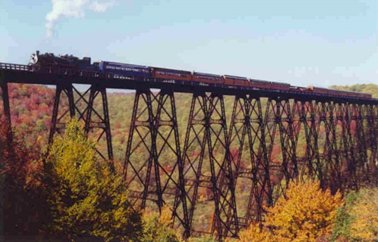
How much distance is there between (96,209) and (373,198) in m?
18.9

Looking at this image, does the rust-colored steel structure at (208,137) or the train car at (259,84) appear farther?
the train car at (259,84)

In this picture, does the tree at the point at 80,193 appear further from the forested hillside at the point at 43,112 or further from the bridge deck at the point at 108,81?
the forested hillside at the point at 43,112

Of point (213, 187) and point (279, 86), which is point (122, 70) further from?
point (279, 86)

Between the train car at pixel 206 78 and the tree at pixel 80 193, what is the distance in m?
11.2

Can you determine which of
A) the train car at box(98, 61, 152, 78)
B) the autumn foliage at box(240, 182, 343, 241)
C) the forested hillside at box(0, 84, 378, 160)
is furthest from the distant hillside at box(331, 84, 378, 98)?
the train car at box(98, 61, 152, 78)

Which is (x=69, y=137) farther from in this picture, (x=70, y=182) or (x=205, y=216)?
(x=205, y=216)

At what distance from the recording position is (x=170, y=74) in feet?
88.8

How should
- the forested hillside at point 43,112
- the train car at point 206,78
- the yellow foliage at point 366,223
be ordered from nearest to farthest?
1. the yellow foliage at point 366,223
2. the train car at point 206,78
3. the forested hillside at point 43,112

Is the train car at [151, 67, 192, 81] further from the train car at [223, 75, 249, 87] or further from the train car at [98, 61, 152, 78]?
the train car at [223, 75, 249, 87]

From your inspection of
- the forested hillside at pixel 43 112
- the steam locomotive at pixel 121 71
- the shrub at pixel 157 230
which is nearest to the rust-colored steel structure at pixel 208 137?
the steam locomotive at pixel 121 71

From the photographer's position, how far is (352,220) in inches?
1091

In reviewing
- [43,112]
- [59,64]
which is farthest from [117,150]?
[59,64]

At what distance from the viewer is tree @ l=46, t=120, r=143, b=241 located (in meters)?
17.6

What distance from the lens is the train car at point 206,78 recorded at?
29.1 meters
